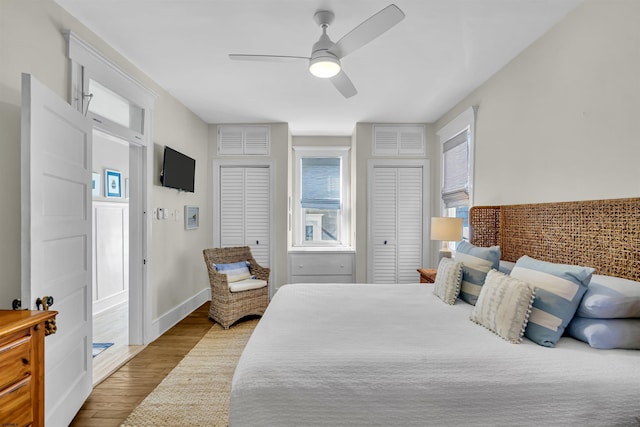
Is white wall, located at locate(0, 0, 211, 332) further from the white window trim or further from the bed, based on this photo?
the white window trim

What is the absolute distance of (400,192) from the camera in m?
4.68


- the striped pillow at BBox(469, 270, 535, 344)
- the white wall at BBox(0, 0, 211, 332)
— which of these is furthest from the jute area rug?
the striped pillow at BBox(469, 270, 535, 344)

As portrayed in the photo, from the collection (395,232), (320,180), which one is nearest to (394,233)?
(395,232)

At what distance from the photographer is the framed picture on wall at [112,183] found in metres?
4.33

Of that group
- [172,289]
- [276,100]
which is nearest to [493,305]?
[276,100]

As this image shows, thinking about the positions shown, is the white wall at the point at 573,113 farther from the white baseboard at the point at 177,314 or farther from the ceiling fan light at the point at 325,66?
the white baseboard at the point at 177,314

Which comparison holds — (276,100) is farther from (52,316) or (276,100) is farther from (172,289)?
(52,316)

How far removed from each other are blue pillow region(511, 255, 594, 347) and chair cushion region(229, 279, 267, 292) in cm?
281

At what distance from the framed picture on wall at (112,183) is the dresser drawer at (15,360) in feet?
11.4


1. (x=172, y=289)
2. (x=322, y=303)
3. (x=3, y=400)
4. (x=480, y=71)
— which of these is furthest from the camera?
(x=172, y=289)

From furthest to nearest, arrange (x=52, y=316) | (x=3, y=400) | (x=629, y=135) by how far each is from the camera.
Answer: (x=629, y=135)
(x=52, y=316)
(x=3, y=400)

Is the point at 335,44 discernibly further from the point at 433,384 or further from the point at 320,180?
the point at 320,180

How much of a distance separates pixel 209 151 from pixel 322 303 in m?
3.36

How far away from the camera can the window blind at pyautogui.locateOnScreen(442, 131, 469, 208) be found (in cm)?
369
